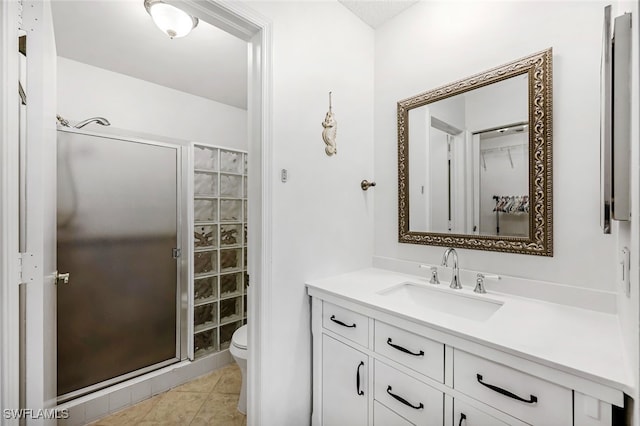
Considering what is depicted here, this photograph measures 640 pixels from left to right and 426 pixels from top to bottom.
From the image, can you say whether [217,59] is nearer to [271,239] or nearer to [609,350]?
[271,239]

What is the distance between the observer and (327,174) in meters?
1.67

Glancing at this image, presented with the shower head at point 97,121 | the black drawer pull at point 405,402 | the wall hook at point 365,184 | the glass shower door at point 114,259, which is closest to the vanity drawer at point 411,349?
the black drawer pull at point 405,402

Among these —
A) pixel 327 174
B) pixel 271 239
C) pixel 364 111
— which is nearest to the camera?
pixel 271 239

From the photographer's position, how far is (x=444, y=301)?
56.6 inches

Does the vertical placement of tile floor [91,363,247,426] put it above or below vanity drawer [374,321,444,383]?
below

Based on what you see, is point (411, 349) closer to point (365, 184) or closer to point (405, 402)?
point (405, 402)

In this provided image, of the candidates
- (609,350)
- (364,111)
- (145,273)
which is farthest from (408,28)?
(145,273)

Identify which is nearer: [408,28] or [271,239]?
[271,239]

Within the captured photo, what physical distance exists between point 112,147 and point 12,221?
156 centimetres

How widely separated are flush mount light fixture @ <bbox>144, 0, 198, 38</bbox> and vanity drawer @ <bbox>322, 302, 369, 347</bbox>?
1680 millimetres

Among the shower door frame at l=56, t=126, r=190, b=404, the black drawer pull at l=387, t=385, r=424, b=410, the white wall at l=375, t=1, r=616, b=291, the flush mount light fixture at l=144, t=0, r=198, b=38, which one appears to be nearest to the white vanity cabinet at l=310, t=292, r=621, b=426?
the black drawer pull at l=387, t=385, r=424, b=410

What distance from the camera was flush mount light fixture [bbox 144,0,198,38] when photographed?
1.46m

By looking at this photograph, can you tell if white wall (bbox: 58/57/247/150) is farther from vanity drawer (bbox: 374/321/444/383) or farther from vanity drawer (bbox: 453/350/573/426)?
vanity drawer (bbox: 453/350/573/426)

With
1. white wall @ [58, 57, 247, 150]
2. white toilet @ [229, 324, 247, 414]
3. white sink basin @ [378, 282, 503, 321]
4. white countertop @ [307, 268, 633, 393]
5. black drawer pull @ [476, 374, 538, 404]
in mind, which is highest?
white wall @ [58, 57, 247, 150]
